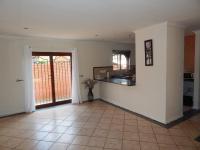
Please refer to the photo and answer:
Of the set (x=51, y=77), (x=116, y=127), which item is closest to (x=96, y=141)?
(x=116, y=127)

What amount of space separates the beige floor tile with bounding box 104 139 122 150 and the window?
3.72m

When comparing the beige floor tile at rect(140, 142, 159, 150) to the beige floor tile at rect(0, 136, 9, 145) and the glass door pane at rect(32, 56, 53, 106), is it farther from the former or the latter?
the glass door pane at rect(32, 56, 53, 106)

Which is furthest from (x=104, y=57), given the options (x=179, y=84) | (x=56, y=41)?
(x=179, y=84)

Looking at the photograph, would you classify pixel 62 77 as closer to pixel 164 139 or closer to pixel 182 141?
pixel 164 139

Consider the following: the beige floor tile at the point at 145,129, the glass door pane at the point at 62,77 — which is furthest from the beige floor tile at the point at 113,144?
the glass door pane at the point at 62,77

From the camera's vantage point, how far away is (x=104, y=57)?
575cm

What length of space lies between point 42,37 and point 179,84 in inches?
156

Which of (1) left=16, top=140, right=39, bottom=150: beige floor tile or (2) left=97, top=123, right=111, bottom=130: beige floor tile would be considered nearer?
(1) left=16, top=140, right=39, bottom=150: beige floor tile

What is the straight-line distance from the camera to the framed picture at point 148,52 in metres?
3.34

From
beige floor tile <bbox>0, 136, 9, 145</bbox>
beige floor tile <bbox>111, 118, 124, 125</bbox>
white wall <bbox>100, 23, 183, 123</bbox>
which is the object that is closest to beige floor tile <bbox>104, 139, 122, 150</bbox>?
beige floor tile <bbox>111, 118, 124, 125</bbox>

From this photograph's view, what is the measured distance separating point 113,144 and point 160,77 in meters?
1.71

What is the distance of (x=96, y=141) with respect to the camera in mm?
2732

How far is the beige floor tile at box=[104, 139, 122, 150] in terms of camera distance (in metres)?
2.53

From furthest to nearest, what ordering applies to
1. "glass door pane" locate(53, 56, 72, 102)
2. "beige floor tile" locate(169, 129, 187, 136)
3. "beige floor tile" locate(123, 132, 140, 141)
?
"glass door pane" locate(53, 56, 72, 102) < "beige floor tile" locate(169, 129, 187, 136) < "beige floor tile" locate(123, 132, 140, 141)
